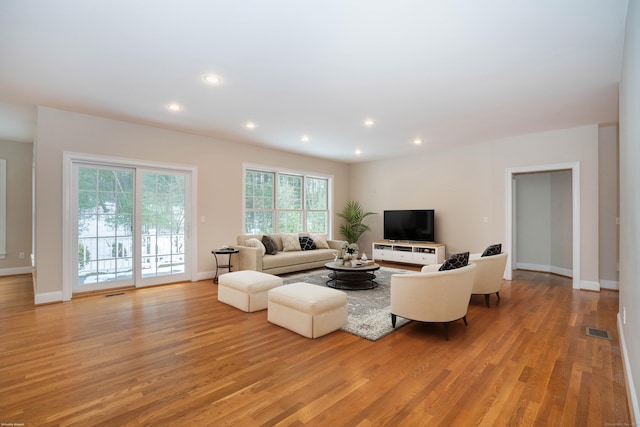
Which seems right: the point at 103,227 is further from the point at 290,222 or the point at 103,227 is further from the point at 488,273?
the point at 488,273

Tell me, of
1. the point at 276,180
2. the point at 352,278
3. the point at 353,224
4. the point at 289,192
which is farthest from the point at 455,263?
the point at 353,224

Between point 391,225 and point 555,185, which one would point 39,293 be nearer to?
point 391,225

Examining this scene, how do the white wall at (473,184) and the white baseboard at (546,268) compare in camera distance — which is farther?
the white baseboard at (546,268)

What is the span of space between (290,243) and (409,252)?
2857 mm

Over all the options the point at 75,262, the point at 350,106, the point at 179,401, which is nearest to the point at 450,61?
the point at 350,106

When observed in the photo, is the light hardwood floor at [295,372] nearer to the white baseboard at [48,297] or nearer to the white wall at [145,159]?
the white baseboard at [48,297]

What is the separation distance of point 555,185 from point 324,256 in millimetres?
5227

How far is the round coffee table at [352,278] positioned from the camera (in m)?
4.82

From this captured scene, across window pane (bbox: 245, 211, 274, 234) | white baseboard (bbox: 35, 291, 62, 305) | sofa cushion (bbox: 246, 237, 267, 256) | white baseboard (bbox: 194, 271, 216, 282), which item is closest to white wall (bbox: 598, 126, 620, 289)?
sofa cushion (bbox: 246, 237, 267, 256)

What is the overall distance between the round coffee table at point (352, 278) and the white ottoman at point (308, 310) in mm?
1405

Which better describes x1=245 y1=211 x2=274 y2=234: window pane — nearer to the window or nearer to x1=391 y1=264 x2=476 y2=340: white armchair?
the window

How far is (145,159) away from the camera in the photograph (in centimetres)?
516

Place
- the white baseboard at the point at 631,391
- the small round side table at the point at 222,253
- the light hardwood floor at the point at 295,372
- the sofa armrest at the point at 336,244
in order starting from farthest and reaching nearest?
the sofa armrest at the point at 336,244 → the small round side table at the point at 222,253 → the light hardwood floor at the point at 295,372 → the white baseboard at the point at 631,391

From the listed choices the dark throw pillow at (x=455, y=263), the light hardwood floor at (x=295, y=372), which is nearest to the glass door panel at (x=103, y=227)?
the light hardwood floor at (x=295, y=372)
